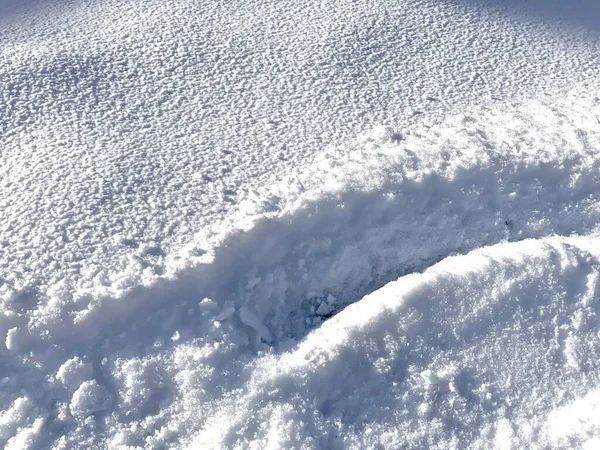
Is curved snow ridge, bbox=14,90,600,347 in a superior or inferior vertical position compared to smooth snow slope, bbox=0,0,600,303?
inferior

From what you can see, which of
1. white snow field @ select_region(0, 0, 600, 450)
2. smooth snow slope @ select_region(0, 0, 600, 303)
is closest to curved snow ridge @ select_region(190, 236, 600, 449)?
white snow field @ select_region(0, 0, 600, 450)

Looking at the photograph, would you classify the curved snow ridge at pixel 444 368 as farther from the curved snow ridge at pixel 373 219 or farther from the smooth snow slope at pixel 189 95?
the smooth snow slope at pixel 189 95

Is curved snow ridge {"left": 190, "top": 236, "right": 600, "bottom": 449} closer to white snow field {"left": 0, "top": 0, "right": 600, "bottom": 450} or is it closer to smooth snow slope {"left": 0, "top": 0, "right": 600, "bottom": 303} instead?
white snow field {"left": 0, "top": 0, "right": 600, "bottom": 450}

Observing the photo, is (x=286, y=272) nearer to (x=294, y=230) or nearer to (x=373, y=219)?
(x=294, y=230)

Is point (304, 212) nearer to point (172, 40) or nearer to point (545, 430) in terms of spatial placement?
point (545, 430)

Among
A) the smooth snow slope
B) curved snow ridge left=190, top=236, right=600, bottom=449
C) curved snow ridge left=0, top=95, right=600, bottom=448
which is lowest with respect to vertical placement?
curved snow ridge left=190, top=236, right=600, bottom=449

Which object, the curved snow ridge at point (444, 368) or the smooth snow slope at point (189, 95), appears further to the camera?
the smooth snow slope at point (189, 95)

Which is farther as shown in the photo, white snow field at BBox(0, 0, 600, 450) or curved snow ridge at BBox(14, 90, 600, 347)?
curved snow ridge at BBox(14, 90, 600, 347)

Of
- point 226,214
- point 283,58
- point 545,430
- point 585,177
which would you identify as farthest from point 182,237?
point 585,177

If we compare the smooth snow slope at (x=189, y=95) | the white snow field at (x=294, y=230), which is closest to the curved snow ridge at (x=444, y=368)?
the white snow field at (x=294, y=230)
